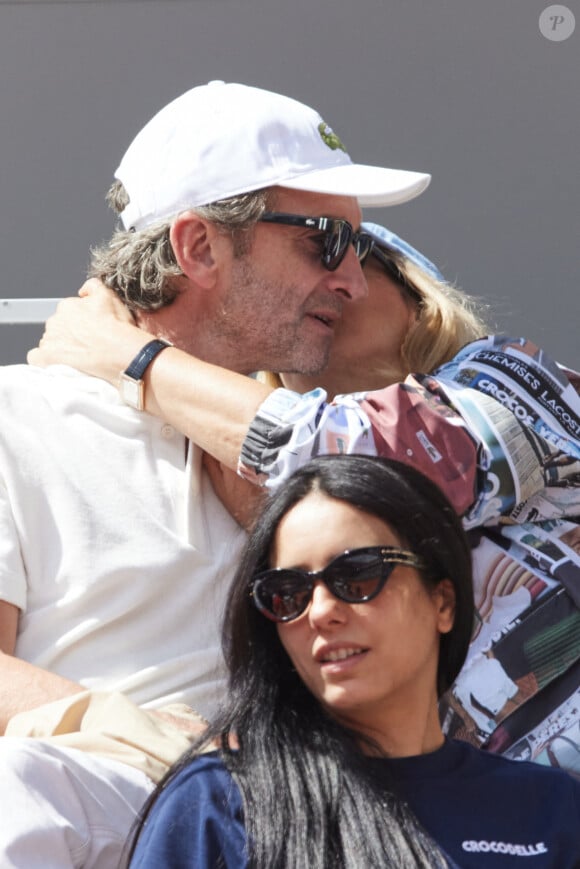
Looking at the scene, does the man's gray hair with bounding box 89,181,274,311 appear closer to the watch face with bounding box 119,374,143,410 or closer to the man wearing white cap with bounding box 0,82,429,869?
the man wearing white cap with bounding box 0,82,429,869

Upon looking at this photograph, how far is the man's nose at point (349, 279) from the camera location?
8.38 feet

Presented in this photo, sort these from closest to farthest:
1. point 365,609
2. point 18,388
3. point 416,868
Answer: point 416,868, point 365,609, point 18,388

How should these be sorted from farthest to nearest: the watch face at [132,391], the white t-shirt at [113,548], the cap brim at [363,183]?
the cap brim at [363,183] < the watch face at [132,391] < the white t-shirt at [113,548]

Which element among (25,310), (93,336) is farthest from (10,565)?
(25,310)

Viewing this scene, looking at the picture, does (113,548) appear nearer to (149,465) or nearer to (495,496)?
(149,465)

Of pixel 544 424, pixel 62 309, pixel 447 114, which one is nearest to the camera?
pixel 544 424

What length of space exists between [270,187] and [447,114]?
1351mm

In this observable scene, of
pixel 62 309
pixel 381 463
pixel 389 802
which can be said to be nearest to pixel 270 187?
pixel 62 309

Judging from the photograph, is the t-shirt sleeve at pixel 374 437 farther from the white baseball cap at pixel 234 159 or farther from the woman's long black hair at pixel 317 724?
the white baseball cap at pixel 234 159

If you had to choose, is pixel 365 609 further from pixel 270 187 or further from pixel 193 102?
pixel 193 102

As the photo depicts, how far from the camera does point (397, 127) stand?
3.75 m

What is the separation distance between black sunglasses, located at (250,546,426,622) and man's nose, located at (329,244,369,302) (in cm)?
99

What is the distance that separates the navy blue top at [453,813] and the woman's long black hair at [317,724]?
0.09 ft

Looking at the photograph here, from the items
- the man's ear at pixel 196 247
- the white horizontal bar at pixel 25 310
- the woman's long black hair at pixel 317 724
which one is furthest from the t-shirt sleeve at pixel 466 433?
the white horizontal bar at pixel 25 310
